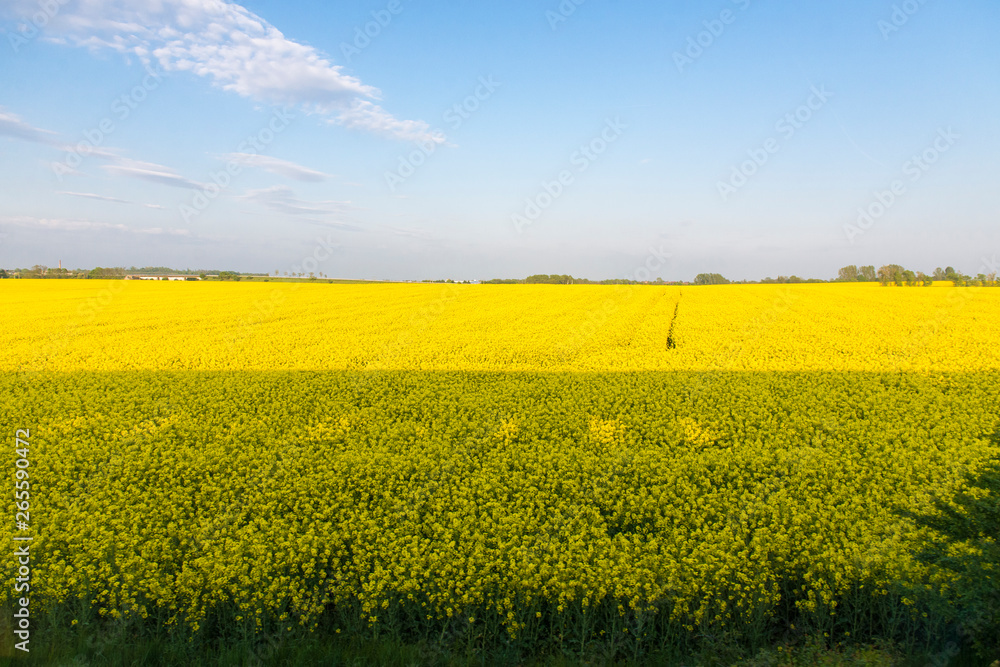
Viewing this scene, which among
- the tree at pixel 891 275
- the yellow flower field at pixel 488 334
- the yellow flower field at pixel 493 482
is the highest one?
the tree at pixel 891 275

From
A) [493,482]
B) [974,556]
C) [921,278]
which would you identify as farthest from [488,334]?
[921,278]

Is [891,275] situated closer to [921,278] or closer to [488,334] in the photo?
[921,278]

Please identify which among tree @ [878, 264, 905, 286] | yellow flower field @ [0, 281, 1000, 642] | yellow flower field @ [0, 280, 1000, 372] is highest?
tree @ [878, 264, 905, 286]

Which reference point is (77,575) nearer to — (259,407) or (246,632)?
(246,632)

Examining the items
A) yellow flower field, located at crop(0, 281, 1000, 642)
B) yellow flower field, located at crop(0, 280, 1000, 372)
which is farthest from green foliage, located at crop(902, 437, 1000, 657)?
yellow flower field, located at crop(0, 280, 1000, 372)

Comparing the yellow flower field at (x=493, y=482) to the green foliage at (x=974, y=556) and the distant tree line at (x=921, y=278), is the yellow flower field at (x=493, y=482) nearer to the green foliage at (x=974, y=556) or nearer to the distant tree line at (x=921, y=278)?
the green foliage at (x=974, y=556)

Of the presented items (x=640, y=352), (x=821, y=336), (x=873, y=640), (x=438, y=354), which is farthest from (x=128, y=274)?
(x=873, y=640)

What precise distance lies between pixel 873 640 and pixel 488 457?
5944mm

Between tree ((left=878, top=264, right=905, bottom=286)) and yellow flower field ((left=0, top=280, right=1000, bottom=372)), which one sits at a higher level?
tree ((left=878, top=264, right=905, bottom=286))

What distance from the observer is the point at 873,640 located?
18.7 feet

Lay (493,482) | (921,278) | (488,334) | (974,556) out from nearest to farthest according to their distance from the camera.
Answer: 1. (974,556)
2. (493,482)
3. (488,334)
4. (921,278)

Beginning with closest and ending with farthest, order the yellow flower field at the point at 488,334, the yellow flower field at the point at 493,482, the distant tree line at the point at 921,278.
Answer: the yellow flower field at the point at 493,482 → the yellow flower field at the point at 488,334 → the distant tree line at the point at 921,278

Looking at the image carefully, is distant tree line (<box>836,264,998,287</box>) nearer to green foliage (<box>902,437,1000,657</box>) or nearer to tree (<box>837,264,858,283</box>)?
tree (<box>837,264,858,283</box>)

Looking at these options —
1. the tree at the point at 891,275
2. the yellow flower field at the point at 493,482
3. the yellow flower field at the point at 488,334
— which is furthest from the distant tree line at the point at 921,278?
the yellow flower field at the point at 493,482
